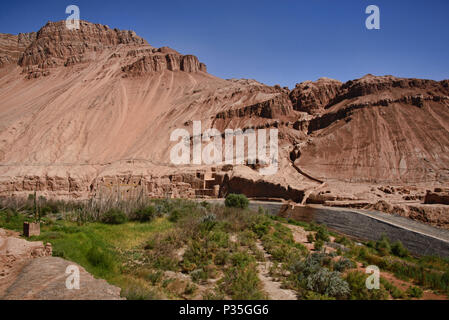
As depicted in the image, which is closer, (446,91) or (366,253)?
(366,253)

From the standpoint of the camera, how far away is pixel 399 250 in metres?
12.0

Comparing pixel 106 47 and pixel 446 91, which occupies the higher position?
pixel 106 47

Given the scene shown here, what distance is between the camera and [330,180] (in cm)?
2481

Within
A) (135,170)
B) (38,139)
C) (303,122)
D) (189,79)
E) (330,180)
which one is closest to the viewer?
(330,180)

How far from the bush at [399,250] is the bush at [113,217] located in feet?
37.3

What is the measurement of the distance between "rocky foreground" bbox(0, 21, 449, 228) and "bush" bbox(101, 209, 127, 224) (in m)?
2.29

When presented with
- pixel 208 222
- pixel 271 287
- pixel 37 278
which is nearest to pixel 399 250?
pixel 271 287

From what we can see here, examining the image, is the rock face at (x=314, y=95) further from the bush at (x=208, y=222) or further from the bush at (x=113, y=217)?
the bush at (x=113, y=217)

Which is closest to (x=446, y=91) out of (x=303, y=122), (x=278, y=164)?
(x=303, y=122)

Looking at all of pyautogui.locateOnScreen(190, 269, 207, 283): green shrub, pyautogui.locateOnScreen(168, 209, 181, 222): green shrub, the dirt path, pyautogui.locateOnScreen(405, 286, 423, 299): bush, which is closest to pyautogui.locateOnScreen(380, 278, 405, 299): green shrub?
pyautogui.locateOnScreen(405, 286, 423, 299): bush

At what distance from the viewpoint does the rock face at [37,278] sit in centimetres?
526

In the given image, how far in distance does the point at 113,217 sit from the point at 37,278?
26.3 ft

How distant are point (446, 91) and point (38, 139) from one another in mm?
44391

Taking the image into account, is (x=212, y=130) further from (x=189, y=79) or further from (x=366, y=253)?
(x=366, y=253)
